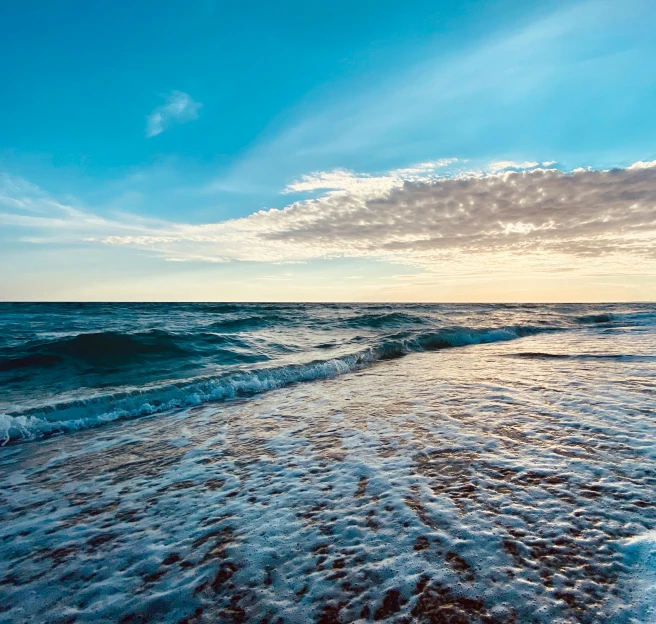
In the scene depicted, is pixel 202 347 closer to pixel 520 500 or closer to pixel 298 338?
pixel 298 338

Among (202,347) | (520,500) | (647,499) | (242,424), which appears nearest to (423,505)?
(520,500)

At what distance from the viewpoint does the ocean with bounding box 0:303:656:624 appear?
2.28m

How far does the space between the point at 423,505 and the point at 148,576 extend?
1992 mm

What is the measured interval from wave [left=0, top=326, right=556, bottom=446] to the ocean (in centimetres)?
4

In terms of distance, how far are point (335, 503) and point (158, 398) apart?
543 cm

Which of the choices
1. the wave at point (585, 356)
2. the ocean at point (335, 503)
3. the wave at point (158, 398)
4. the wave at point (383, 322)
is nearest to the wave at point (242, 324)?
the wave at point (383, 322)

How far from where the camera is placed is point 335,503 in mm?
3375

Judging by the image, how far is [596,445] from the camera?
4.30 metres

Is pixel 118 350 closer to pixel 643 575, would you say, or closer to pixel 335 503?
pixel 335 503

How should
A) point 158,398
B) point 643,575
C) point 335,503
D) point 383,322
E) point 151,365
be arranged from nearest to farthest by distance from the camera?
point 643,575 < point 335,503 < point 158,398 < point 151,365 < point 383,322

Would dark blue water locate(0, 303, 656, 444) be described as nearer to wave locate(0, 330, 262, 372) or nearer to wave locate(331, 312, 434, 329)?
A: wave locate(0, 330, 262, 372)

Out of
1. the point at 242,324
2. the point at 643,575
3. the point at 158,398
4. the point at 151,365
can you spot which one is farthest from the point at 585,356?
the point at 242,324

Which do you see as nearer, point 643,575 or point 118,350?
point 643,575

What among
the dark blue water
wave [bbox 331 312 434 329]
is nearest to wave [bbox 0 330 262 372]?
the dark blue water
